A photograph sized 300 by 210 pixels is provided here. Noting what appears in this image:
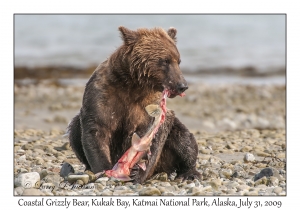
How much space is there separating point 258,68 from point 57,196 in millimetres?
18776

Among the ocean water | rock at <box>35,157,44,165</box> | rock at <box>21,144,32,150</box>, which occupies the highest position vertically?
the ocean water

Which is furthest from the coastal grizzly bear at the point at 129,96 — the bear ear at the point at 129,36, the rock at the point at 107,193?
the rock at the point at 107,193

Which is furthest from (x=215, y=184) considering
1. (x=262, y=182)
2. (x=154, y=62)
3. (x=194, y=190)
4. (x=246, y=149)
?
(x=246, y=149)

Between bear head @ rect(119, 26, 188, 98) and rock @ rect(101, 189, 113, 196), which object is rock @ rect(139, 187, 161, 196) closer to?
rock @ rect(101, 189, 113, 196)

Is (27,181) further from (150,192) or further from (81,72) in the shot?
(81,72)

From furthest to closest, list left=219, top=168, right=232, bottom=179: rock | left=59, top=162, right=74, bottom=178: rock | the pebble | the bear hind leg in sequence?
the bear hind leg
left=219, top=168, right=232, bottom=179: rock
left=59, top=162, right=74, bottom=178: rock
the pebble

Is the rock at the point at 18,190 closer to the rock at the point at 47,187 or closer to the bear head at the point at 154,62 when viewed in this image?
the rock at the point at 47,187

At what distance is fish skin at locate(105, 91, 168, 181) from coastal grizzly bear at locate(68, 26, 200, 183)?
97mm

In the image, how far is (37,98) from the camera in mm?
17484

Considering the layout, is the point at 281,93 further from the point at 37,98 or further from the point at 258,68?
the point at 37,98

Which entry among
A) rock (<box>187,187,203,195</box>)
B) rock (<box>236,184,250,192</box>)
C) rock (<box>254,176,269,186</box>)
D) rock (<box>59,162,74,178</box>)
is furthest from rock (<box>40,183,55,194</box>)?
rock (<box>254,176,269,186</box>)

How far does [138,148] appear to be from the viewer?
7367 millimetres

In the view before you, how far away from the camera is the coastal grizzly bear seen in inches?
291

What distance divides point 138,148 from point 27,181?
4.57 feet
